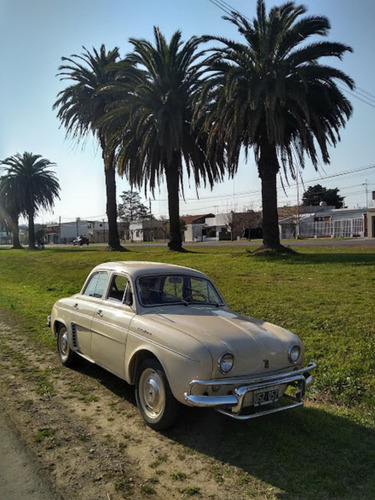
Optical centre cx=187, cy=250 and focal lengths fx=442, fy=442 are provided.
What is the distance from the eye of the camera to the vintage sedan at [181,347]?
3852 mm

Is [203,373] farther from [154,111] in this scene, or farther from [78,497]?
[154,111]

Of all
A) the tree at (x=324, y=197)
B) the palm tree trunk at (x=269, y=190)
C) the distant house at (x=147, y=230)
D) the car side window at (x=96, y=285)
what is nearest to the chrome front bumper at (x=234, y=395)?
the car side window at (x=96, y=285)

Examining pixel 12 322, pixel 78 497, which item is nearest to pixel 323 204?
pixel 12 322

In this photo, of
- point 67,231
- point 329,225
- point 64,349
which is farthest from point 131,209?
point 64,349

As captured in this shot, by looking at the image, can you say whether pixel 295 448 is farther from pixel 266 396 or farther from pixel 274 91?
pixel 274 91

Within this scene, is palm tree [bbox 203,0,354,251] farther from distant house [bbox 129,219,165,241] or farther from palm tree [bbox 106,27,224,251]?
distant house [bbox 129,219,165,241]

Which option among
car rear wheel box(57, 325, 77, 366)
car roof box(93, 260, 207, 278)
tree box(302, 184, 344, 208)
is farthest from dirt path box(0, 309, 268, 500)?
tree box(302, 184, 344, 208)

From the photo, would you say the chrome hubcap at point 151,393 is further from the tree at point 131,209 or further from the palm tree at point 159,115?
the tree at point 131,209

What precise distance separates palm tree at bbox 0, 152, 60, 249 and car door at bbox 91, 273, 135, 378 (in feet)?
144

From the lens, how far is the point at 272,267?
1451cm

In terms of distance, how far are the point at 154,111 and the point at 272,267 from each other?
10798mm

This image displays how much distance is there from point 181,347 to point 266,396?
2.94 feet

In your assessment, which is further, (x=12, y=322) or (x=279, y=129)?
(x=279, y=129)

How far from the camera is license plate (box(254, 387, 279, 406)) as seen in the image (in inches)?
154
